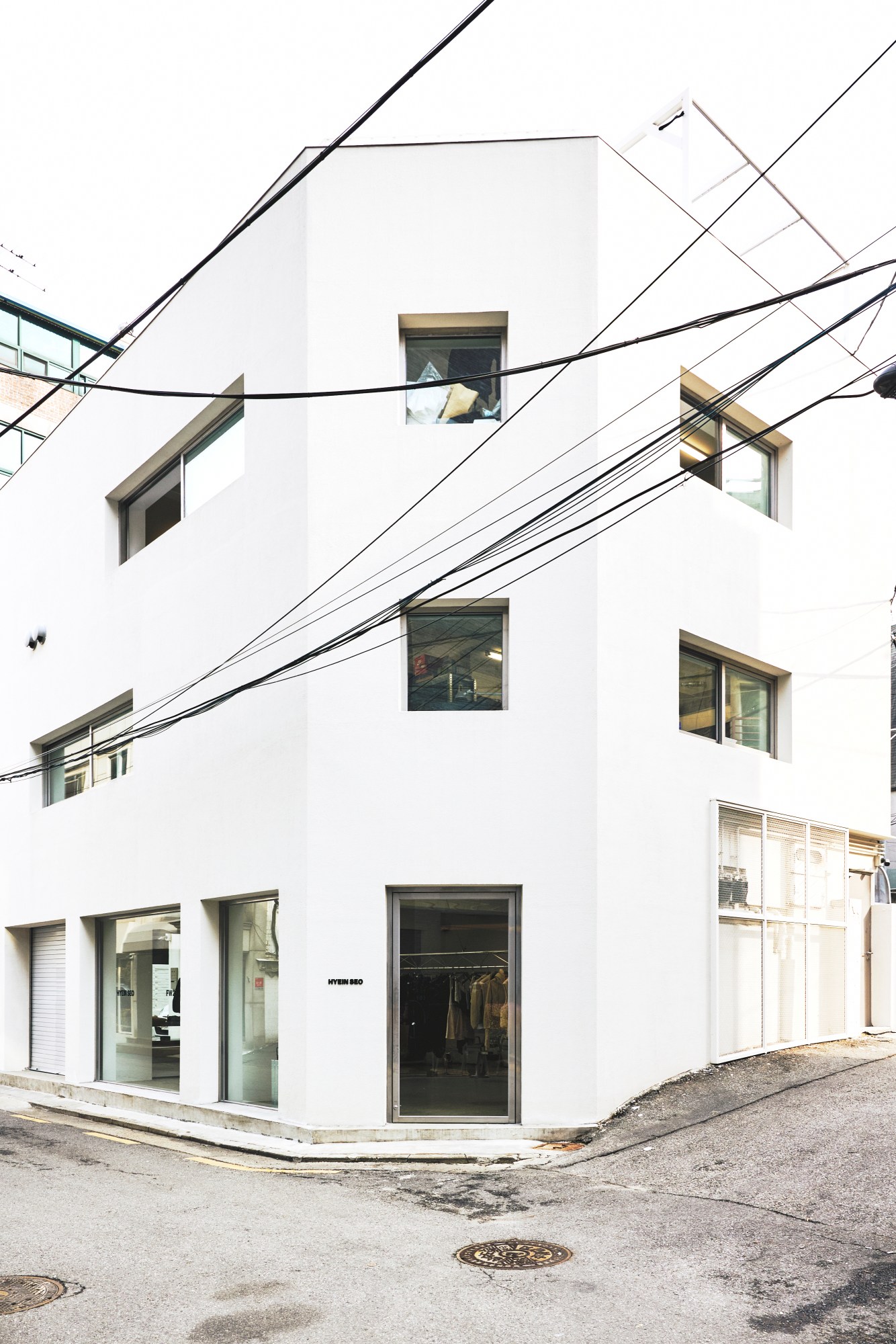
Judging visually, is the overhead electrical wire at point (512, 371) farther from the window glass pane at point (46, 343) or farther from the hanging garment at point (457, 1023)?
the window glass pane at point (46, 343)

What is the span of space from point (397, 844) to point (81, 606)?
862cm

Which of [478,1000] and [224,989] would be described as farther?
[224,989]

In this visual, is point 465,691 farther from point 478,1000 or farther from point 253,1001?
point 253,1001

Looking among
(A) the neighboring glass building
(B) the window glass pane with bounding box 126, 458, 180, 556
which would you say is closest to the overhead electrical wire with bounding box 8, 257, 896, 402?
(B) the window glass pane with bounding box 126, 458, 180, 556

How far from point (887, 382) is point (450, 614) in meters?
6.82

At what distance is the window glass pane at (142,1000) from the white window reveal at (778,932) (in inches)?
266

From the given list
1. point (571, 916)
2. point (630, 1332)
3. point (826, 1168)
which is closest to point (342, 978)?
point (571, 916)

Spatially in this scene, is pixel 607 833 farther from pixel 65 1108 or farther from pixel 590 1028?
pixel 65 1108

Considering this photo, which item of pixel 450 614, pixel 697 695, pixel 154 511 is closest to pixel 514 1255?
pixel 450 614

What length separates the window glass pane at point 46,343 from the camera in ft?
122

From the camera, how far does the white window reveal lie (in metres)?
13.9

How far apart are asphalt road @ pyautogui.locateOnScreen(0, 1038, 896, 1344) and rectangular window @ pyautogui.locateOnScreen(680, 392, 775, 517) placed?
724cm

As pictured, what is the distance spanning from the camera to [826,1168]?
30.7 ft

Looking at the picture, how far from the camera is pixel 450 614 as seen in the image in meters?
12.7
